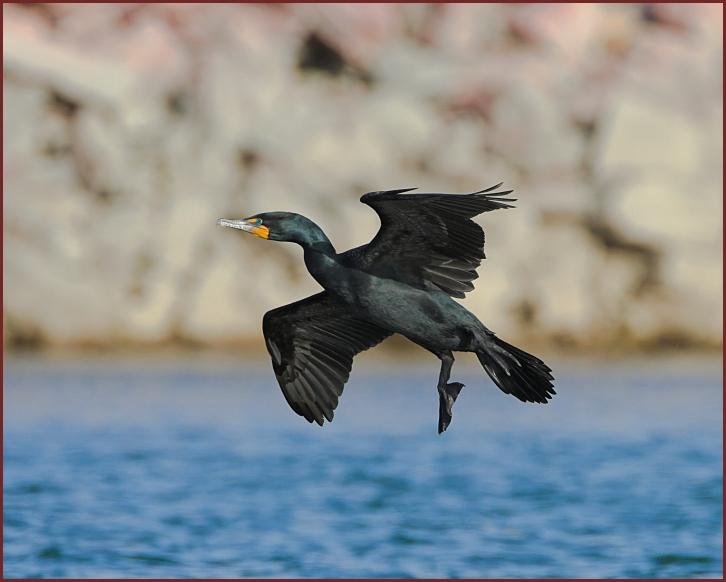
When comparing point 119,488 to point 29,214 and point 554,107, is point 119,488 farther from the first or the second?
point 554,107

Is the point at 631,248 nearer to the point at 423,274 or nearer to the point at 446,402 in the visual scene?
the point at 423,274

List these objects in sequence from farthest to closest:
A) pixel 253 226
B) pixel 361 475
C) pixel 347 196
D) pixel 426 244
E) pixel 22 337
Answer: pixel 347 196 < pixel 22 337 < pixel 361 475 < pixel 426 244 < pixel 253 226

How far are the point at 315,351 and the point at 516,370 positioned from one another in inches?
64.8

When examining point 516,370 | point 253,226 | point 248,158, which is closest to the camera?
point 253,226

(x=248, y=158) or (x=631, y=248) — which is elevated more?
(x=248, y=158)

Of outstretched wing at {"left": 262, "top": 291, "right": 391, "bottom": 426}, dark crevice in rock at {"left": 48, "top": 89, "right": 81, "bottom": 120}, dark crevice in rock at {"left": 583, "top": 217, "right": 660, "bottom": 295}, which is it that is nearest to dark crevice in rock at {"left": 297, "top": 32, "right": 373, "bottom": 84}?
dark crevice in rock at {"left": 48, "top": 89, "right": 81, "bottom": 120}

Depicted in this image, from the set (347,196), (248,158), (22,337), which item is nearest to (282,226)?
(347,196)

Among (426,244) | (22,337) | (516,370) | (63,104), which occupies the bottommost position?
(516,370)

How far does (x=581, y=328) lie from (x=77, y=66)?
9.58 metres

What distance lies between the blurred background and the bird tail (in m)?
12.1

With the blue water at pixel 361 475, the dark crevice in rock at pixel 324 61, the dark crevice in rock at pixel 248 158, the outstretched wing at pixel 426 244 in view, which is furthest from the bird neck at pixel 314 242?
the dark crevice in rock at pixel 324 61

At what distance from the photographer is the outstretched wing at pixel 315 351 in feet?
23.6

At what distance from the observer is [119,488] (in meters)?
14.9

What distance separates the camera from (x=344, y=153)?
2356 cm
